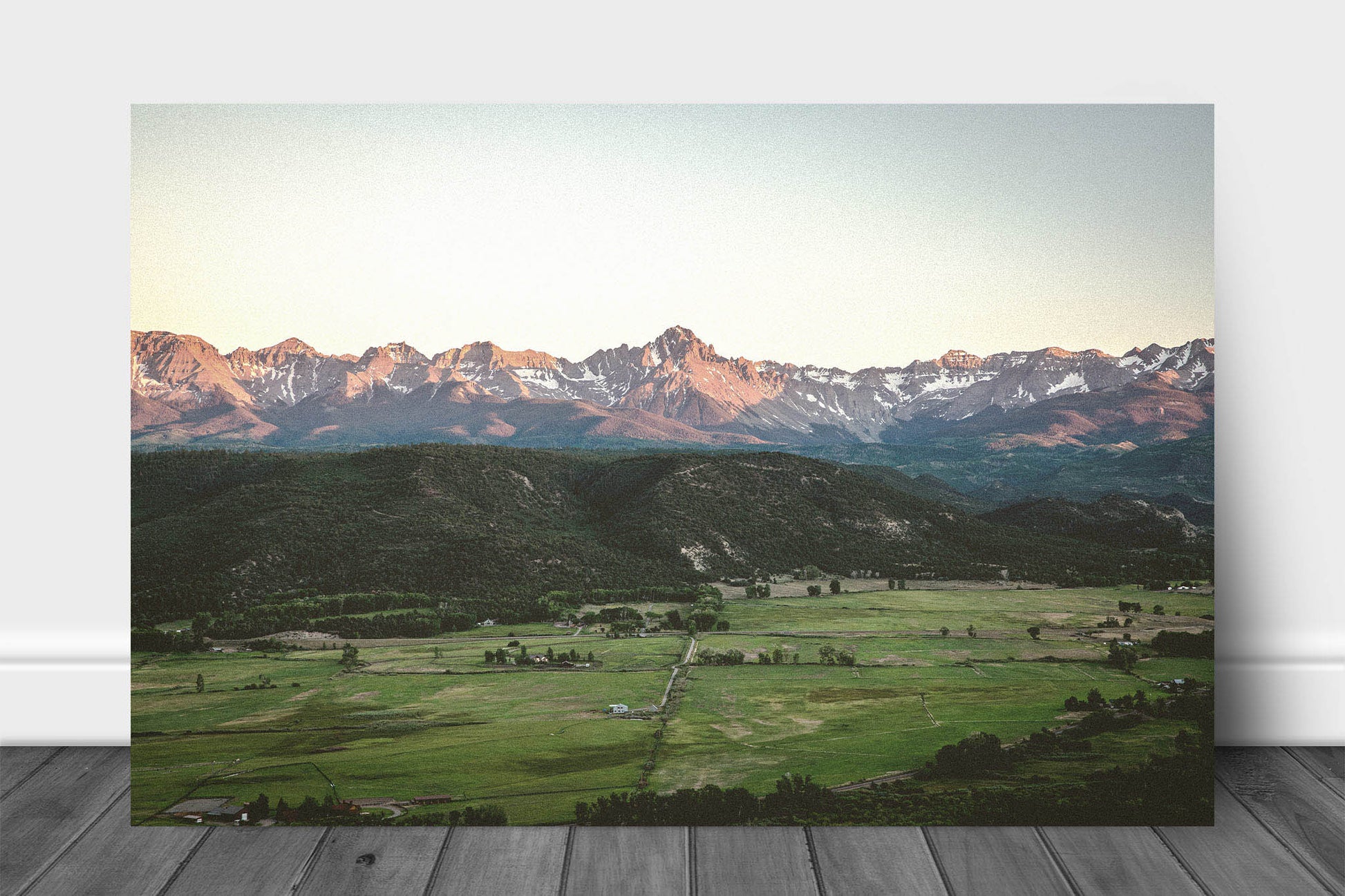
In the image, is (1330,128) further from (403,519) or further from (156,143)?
(156,143)

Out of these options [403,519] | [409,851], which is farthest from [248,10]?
[409,851]

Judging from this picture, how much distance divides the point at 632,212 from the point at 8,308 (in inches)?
150

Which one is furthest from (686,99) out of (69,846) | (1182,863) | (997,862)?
(69,846)

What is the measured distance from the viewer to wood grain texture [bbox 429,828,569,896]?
5.06 metres

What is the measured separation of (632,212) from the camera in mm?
6621

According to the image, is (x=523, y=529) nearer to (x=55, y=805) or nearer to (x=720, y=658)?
(x=720, y=658)

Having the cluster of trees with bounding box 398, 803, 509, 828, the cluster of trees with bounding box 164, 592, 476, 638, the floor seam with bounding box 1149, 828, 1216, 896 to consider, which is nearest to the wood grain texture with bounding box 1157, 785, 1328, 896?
the floor seam with bounding box 1149, 828, 1216, 896

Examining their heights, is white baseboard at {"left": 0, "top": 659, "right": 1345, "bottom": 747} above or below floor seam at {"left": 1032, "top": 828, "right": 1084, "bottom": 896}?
above

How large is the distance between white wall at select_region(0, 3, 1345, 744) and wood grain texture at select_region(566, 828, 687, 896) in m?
3.30

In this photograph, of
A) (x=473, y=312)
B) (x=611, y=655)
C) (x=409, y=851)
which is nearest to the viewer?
(x=409, y=851)

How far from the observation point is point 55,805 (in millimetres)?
5969

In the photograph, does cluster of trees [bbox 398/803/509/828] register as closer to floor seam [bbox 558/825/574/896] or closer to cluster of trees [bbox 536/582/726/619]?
floor seam [bbox 558/825/574/896]

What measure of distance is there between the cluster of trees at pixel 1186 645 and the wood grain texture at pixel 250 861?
4.74 meters

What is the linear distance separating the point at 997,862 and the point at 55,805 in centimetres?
511
